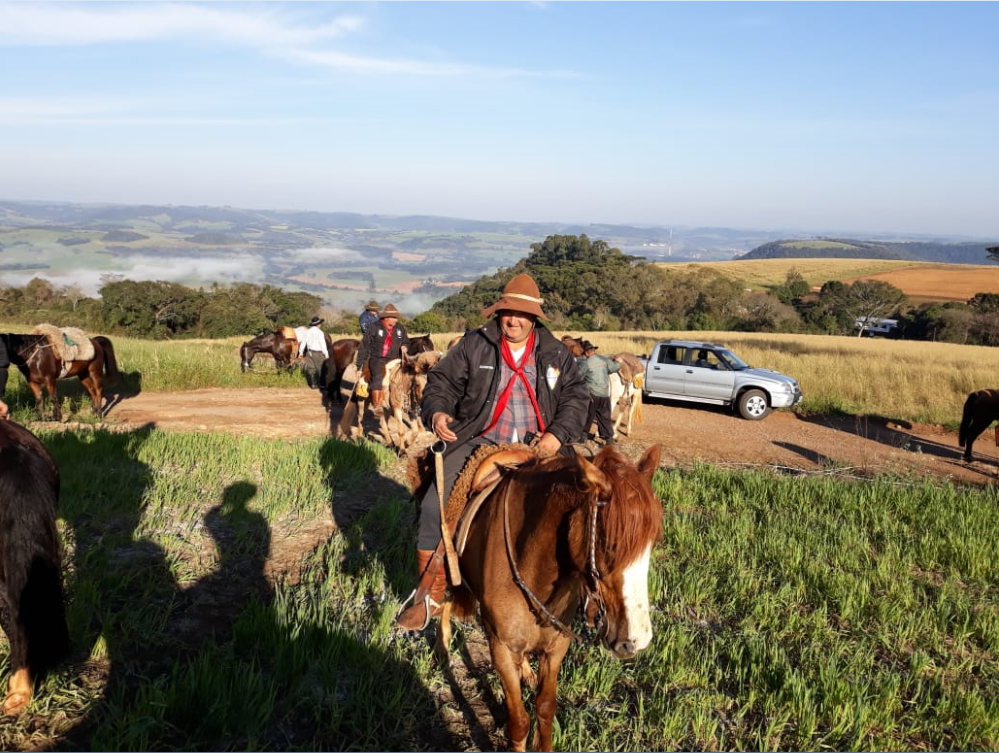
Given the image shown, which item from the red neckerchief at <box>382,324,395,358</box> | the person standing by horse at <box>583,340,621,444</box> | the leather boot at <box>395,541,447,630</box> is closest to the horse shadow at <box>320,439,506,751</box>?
the leather boot at <box>395,541,447,630</box>

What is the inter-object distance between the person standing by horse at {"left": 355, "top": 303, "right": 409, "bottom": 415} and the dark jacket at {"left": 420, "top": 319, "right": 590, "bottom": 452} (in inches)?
282

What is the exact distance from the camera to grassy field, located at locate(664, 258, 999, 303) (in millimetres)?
66125

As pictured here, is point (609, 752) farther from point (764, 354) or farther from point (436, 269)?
point (436, 269)

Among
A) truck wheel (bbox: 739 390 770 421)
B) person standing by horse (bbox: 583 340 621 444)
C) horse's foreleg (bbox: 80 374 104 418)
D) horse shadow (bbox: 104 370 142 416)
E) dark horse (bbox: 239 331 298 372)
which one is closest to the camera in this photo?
person standing by horse (bbox: 583 340 621 444)

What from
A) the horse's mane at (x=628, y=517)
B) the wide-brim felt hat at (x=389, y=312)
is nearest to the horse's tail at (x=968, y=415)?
the wide-brim felt hat at (x=389, y=312)

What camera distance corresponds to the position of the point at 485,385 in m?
3.81

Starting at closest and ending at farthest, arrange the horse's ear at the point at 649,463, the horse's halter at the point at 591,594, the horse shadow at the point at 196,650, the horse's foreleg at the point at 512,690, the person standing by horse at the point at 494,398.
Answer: the horse's halter at the point at 591,594 < the horse's ear at the point at 649,463 < the horse's foreleg at the point at 512,690 < the horse shadow at the point at 196,650 < the person standing by horse at the point at 494,398

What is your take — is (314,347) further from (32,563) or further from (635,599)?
(635,599)

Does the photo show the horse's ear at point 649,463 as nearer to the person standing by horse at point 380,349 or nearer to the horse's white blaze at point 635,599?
the horse's white blaze at point 635,599

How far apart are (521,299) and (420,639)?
2390 millimetres

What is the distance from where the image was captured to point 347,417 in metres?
11.4

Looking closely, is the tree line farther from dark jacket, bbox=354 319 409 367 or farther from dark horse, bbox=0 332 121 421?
dark jacket, bbox=354 319 409 367

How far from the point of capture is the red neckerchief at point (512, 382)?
149 inches

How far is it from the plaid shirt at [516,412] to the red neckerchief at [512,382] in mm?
15
